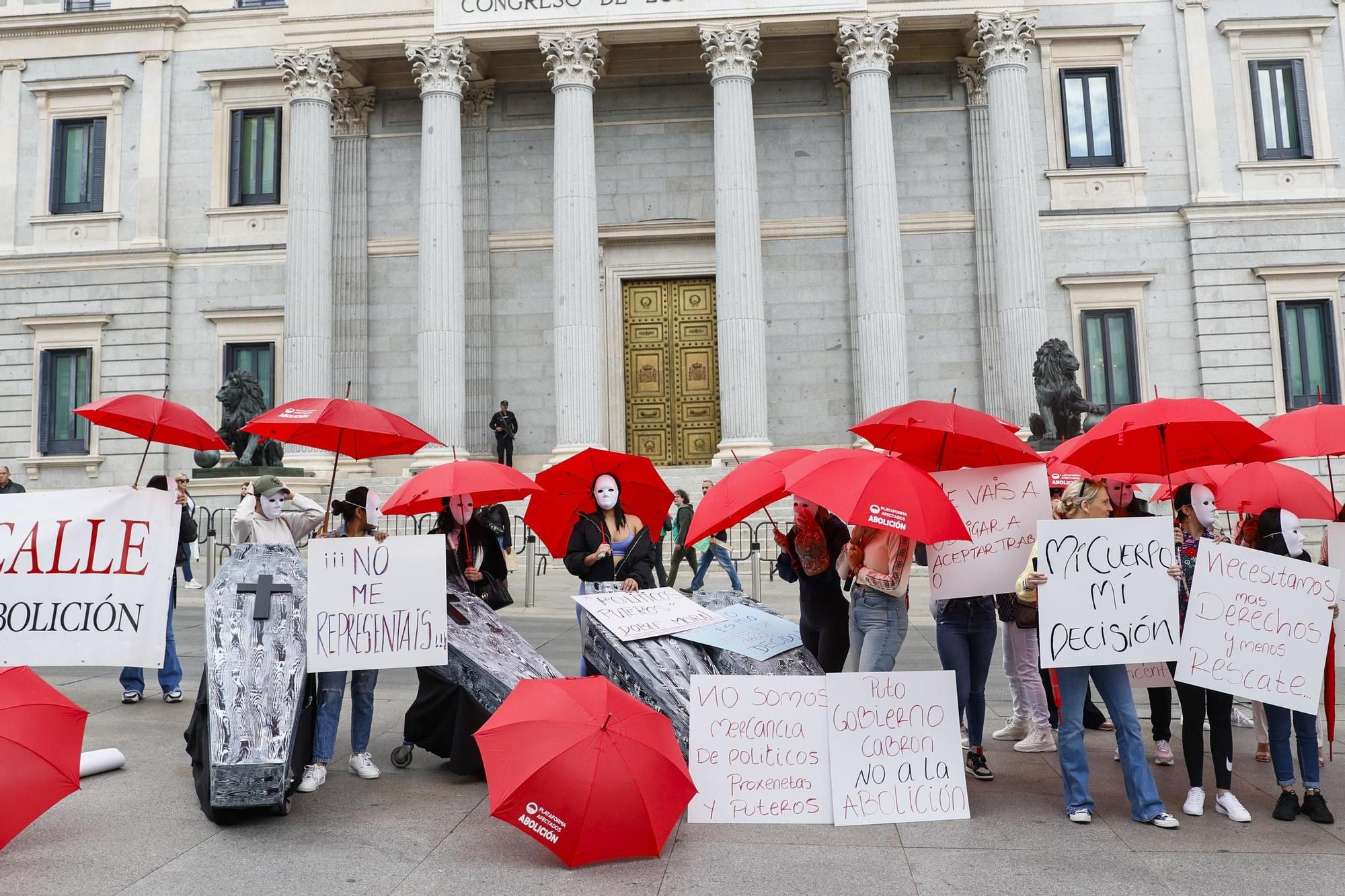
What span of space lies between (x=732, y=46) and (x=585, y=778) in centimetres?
2176

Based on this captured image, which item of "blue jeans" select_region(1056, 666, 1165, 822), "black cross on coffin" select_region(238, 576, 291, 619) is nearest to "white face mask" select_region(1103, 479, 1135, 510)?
"blue jeans" select_region(1056, 666, 1165, 822)

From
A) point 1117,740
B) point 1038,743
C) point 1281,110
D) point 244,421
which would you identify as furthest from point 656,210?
point 1117,740

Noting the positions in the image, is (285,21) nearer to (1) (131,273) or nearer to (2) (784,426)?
(1) (131,273)

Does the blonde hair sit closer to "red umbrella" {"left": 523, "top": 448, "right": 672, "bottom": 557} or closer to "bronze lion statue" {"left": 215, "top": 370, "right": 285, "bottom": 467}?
"red umbrella" {"left": 523, "top": 448, "right": 672, "bottom": 557}

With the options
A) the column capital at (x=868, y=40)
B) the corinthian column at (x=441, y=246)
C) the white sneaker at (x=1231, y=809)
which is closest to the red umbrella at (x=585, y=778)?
the white sneaker at (x=1231, y=809)

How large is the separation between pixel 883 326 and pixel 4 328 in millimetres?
23129

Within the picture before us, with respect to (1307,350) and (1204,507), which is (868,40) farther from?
(1204,507)

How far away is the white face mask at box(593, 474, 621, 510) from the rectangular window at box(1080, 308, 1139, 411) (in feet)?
69.1

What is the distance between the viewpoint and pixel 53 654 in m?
6.89

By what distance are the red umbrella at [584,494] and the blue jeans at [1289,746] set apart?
4395mm

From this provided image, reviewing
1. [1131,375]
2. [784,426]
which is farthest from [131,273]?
[1131,375]

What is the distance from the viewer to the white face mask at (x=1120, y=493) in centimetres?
694

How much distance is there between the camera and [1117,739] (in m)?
6.12

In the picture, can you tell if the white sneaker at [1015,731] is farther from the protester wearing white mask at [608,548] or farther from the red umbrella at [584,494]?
the red umbrella at [584,494]
